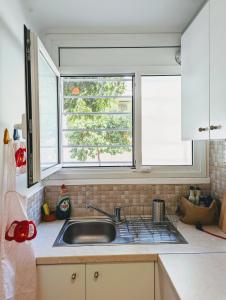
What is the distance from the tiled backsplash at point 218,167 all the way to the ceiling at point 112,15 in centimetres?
95

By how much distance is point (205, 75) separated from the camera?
4.72 ft

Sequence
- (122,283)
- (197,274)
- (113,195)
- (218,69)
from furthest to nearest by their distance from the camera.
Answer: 1. (113,195)
2. (122,283)
3. (218,69)
4. (197,274)

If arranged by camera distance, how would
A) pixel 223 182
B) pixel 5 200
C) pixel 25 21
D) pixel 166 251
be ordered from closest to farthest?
pixel 5 200, pixel 166 251, pixel 25 21, pixel 223 182

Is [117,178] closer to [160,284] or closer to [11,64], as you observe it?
[160,284]

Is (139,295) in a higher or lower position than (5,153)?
lower

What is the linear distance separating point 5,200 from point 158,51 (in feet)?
5.28

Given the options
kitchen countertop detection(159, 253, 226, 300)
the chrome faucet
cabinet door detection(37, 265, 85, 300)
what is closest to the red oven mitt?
cabinet door detection(37, 265, 85, 300)

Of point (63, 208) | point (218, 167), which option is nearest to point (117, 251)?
point (63, 208)

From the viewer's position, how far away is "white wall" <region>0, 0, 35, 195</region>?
1278mm

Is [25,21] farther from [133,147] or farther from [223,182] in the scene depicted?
[223,182]

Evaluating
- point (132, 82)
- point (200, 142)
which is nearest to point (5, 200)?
point (132, 82)

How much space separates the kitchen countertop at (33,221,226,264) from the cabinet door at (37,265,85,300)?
47 mm

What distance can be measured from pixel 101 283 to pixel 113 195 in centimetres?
74

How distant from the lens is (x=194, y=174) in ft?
6.82
